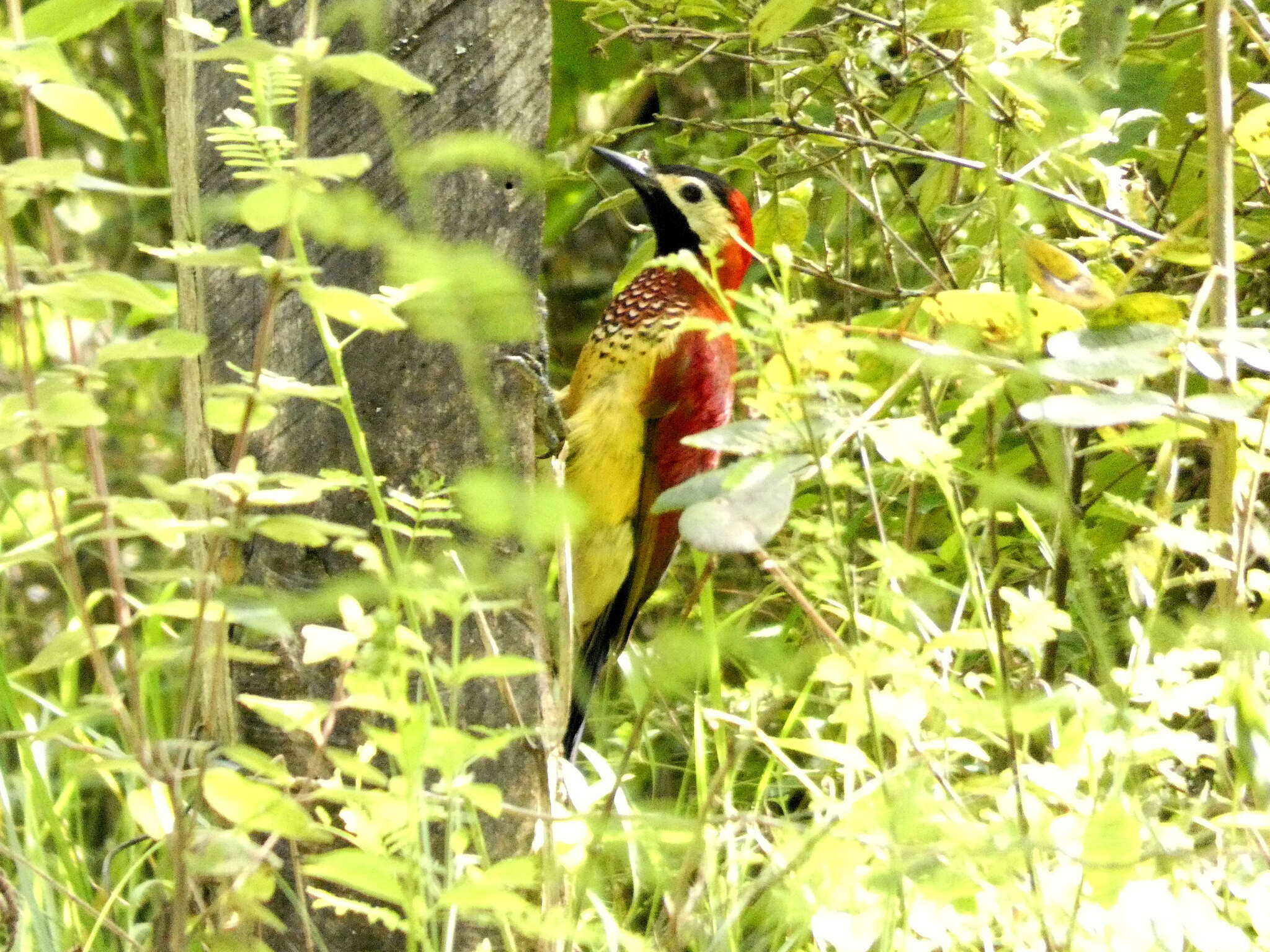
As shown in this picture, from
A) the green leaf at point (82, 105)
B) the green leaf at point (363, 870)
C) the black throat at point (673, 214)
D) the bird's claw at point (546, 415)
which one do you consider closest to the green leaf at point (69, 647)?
the green leaf at point (363, 870)

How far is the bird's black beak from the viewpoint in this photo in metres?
2.61

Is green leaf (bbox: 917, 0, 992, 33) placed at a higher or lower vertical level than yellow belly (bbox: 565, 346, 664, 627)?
higher

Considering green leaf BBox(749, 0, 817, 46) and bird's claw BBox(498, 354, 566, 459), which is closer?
green leaf BBox(749, 0, 817, 46)

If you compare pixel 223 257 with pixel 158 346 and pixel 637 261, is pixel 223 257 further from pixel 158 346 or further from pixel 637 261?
pixel 637 261

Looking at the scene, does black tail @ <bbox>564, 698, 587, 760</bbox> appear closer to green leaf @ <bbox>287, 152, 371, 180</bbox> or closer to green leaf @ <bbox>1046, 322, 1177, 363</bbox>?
green leaf @ <bbox>1046, 322, 1177, 363</bbox>

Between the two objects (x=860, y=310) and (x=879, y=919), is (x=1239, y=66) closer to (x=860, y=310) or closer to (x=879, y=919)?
(x=860, y=310)

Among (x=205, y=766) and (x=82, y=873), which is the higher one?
(x=205, y=766)

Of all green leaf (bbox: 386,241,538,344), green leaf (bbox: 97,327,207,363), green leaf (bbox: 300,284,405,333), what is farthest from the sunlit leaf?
green leaf (bbox: 97,327,207,363)

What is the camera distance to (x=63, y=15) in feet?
3.75

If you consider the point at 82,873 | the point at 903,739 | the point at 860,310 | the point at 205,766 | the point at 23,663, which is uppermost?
the point at 205,766

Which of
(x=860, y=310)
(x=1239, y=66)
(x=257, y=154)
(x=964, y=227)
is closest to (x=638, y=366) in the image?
(x=964, y=227)

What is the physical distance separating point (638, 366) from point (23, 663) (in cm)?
167

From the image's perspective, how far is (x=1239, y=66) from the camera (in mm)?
2170

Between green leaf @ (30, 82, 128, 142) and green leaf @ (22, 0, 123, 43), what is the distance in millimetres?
205
